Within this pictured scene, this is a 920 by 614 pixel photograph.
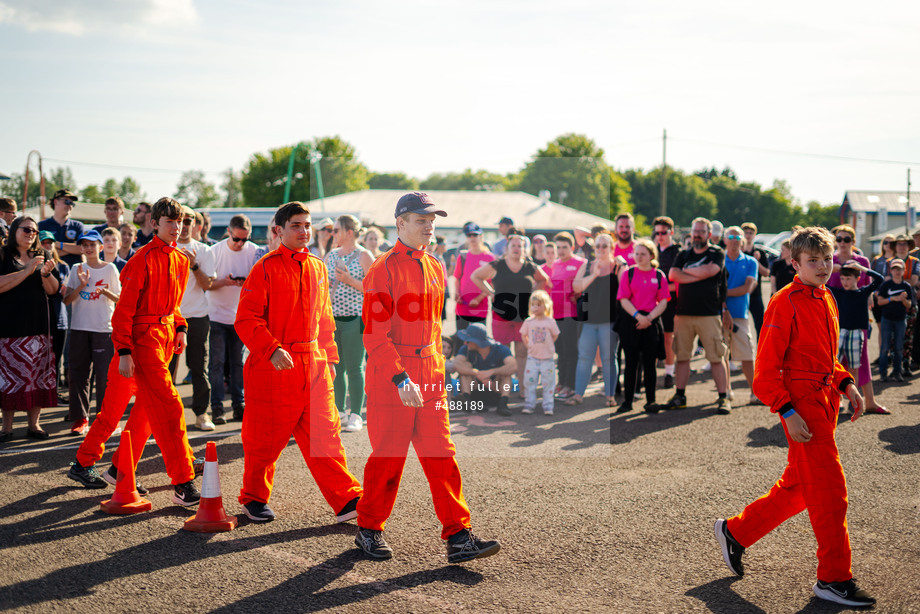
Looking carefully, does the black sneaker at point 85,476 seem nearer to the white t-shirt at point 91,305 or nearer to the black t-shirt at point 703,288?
the white t-shirt at point 91,305

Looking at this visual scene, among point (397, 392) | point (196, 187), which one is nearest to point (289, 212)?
point (397, 392)

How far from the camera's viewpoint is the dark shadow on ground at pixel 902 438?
21.6ft

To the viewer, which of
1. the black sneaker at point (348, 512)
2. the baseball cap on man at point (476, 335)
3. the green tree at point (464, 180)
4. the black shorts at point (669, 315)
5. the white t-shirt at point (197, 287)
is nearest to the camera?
the black sneaker at point (348, 512)

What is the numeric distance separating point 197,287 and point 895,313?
9.48 metres

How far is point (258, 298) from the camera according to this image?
463cm

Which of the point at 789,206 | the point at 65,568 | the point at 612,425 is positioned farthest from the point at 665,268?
the point at 789,206

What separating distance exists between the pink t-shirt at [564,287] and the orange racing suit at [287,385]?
16.2 ft

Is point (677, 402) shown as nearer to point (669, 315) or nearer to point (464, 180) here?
point (669, 315)

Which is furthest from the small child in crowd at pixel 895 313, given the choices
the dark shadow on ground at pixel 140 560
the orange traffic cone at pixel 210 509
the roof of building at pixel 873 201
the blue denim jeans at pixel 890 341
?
the roof of building at pixel 873 201

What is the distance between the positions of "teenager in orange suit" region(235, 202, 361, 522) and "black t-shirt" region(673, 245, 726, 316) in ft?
17.3

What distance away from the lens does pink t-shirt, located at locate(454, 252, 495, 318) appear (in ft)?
28.7

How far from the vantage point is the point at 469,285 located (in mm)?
8820

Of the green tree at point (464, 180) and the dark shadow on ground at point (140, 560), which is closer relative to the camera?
the dark shadow on ground at point (140, 560)

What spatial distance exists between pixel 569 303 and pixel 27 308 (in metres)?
6.14
